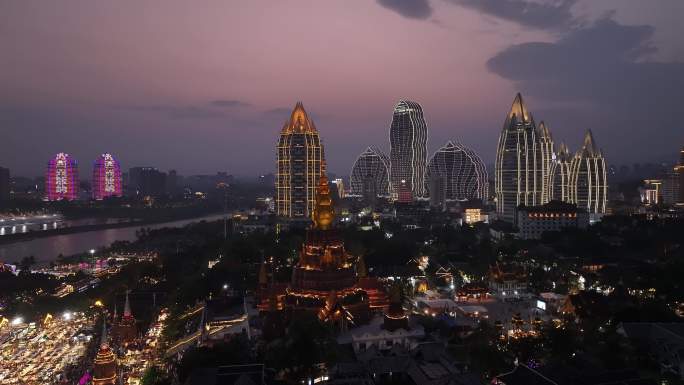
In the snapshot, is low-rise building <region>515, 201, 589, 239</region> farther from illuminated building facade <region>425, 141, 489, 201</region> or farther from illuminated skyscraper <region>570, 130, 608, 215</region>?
illuminated building facade <region>425, 141, 489, 201</region>

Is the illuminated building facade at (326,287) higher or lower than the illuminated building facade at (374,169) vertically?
lower

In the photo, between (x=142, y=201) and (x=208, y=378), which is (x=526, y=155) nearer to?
(x=208, y=378)

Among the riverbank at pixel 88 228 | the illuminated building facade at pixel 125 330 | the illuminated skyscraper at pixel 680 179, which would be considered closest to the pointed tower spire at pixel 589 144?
the illuminated skyscraper at pixel 680 179

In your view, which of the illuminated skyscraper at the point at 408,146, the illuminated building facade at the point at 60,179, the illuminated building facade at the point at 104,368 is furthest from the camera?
the illuminated building facade at the point at 60,179

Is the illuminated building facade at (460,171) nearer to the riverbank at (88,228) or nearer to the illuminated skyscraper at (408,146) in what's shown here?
the illuminated skyscraper at (408,146)

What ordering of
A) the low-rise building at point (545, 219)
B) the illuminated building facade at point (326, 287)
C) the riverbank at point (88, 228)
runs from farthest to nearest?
the riverbank at point (88, 228) < the low-rise building at point (545, 219) < the illuminated building facade at point (326, 287)

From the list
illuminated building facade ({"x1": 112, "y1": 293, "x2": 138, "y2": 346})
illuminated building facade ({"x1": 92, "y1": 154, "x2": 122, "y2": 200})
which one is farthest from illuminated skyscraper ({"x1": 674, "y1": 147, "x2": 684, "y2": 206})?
illuminated building facade ({"x1": 92, "y1": 154, "x2": 122, "y2": 200})

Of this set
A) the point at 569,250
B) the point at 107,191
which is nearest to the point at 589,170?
the point at 569,250
